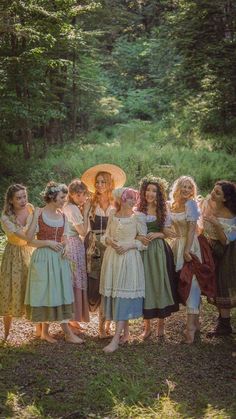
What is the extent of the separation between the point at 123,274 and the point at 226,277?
123cm

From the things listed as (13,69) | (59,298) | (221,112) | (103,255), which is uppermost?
(13,69)

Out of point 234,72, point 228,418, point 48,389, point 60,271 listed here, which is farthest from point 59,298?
point 234,72

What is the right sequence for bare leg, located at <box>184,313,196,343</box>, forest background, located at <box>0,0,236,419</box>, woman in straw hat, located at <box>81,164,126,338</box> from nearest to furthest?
forest background, located at <box>0,0,236,419</box> → bare leg, located at <box>184,313,196,343</box> → woman in straw hat, located at <box>81,164,126,338</box>

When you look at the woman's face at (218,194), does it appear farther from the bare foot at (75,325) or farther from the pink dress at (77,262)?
the bare foot at (75,325)

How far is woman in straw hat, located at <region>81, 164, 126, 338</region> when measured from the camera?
5598 mm

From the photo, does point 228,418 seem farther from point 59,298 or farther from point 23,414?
point 59,298

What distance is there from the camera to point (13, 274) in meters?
5.26

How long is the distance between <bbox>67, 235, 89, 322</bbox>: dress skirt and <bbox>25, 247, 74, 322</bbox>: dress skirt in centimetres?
34

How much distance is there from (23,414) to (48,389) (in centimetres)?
46

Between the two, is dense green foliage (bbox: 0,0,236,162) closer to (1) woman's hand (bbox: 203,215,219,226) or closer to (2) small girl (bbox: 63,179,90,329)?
(2) small girl (bbox: 63,179,90,329)

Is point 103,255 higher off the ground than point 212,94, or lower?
lower

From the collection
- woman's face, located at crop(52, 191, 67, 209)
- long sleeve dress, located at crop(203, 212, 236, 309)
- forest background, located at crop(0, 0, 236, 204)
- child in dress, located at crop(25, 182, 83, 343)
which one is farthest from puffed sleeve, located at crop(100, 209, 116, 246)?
forest background, located at crop(0, 0, 236, 204)

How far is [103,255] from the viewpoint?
18.5 ft

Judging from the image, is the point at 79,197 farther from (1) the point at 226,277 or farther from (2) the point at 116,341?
(1) the point at 226,277
